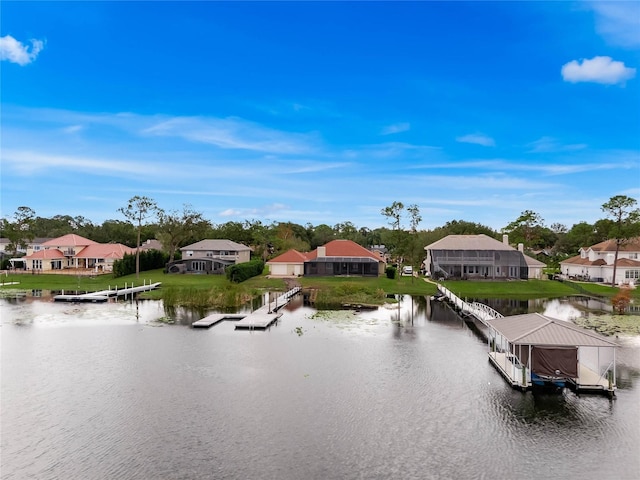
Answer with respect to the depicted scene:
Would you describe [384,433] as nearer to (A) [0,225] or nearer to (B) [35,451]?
(B) [35,451]

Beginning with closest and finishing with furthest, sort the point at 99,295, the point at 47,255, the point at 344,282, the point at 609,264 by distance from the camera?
the point at 99,295, the point at 344,282, the point at 609,264, the point at 47,255

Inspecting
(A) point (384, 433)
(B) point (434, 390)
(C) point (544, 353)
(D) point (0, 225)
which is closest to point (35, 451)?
(A) point (384, 433)

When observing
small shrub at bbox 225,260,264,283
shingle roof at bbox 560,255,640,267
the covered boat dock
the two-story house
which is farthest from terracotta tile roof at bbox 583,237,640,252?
the covered boat dock

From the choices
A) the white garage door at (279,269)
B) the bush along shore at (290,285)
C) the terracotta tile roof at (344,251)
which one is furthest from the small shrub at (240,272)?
the terracotta tile roof at (344,251)

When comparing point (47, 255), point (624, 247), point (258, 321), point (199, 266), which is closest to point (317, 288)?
point (258, 321)

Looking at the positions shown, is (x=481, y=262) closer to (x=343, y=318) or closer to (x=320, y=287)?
(x=320, y=287)
